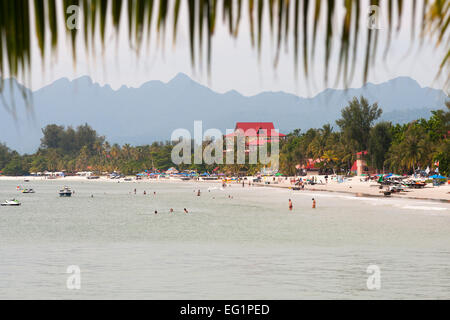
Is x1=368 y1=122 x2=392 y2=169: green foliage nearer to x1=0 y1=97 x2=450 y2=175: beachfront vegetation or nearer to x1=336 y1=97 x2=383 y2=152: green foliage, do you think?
x1=0 y1=97 x2=450 y2=175: beachfront vegetation

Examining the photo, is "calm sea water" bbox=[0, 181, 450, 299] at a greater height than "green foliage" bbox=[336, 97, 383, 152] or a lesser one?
lesser

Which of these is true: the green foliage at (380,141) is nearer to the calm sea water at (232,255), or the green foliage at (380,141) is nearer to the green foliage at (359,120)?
the green foliage at (359,120)

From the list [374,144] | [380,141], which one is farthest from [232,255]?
[380,141]

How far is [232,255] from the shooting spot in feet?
127

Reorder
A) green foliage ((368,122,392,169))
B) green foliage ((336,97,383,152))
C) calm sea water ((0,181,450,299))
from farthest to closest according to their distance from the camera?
1. green foliage ((336,97,383,152))
2. green foliage ((368,122,392,169))
3. calm sea water ((0,181,450,299))

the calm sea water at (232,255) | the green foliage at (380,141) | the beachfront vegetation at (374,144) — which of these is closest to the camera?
the calm sea water at (232,255)

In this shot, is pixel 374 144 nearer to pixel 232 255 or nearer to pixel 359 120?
pixel 359 120

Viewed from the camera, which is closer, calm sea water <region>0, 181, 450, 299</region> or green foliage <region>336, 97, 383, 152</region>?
calm sea water <region>0, 181, 450, 299</region>

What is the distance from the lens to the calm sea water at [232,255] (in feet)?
88.7

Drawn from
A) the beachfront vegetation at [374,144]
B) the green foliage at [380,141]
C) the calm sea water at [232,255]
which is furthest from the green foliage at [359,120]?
the calm sea water at [232,255]

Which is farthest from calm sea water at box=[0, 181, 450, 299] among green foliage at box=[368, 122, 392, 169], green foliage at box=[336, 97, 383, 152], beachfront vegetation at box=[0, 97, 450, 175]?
green foliage at box=[336, 97, 383, 152]

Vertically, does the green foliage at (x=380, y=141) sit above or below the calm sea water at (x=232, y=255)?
above

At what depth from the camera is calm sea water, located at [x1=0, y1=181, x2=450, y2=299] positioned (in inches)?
1064
